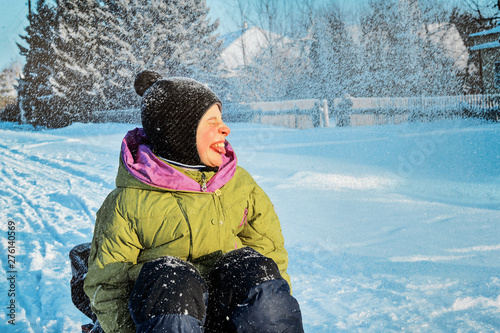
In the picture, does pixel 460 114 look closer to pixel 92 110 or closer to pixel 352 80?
pixel 352 80

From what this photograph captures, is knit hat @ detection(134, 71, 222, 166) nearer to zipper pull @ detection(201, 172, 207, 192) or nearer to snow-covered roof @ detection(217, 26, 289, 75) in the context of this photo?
zipper pull @ detection(201, 172, 207, 192)

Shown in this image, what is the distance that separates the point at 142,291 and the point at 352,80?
2208cm

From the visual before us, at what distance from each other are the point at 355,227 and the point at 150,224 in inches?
116

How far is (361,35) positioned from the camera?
22.7 metres

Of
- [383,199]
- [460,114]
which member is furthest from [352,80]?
[383,199]

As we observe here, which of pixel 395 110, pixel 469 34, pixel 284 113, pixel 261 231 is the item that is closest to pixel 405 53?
pixel 469 34

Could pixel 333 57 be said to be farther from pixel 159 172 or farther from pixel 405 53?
pixel 159 172

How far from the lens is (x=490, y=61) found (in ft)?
52.3

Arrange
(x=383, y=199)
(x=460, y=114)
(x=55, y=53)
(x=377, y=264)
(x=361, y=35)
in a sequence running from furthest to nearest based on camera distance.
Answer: (x=361, y=35) → (x=55, y=53) → (x=460, y=114) → (x=383, y=199) → (x=377, y=264)

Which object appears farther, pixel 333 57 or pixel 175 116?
pixel 333 57

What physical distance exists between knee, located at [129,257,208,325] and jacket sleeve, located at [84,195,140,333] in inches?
6.6

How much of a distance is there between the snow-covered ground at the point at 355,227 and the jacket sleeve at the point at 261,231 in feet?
2.16

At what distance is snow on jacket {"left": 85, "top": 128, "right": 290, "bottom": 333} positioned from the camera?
161 centimetres

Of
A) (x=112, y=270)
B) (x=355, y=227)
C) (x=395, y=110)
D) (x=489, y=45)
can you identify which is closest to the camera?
(x=112, y=270)
